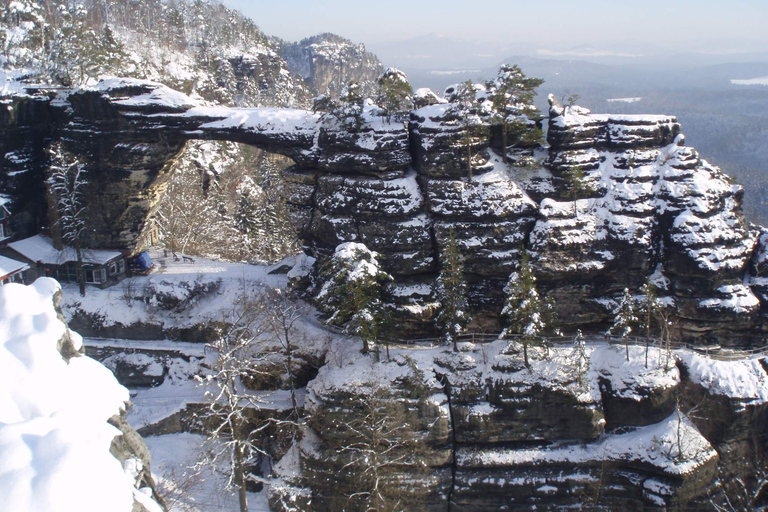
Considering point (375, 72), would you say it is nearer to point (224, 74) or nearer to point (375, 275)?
point (224, 74)

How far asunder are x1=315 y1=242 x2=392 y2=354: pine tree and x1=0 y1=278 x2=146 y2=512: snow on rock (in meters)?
13.1

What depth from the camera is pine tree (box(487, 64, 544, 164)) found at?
2972cm

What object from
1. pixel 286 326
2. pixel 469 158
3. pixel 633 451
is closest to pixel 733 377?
pixel 633 451

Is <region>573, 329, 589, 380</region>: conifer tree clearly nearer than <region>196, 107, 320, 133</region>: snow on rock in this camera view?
Yes

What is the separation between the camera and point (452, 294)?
1040 inches

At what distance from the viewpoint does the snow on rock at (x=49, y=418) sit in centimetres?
876

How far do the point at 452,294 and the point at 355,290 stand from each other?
505 centimetres

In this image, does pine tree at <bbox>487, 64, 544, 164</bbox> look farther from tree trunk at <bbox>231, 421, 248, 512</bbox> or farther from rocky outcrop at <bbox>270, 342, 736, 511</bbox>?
tree trunk at <bbox>231, 421, 248, 512</bbox>

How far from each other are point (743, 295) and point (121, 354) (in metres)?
35.5

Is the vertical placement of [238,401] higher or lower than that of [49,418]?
lower

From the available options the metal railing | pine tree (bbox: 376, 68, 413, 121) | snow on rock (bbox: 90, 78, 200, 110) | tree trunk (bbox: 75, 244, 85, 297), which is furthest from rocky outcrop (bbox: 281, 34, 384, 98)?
the metal railing

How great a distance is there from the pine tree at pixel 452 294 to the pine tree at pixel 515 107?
7.67 meters

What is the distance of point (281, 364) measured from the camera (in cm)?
2808

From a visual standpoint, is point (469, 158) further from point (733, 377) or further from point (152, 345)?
point (152, 345)
